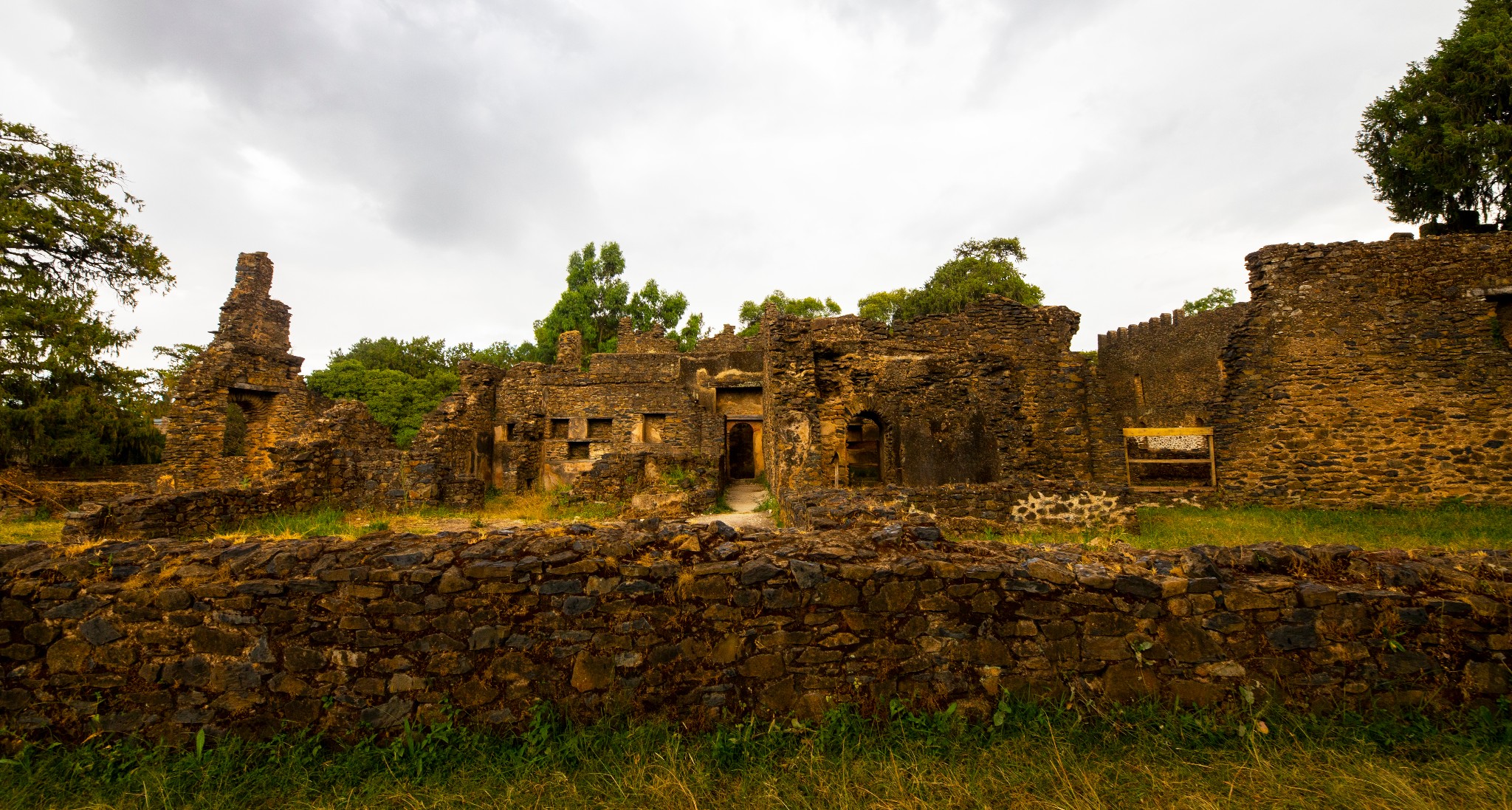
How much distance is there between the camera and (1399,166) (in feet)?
62.9

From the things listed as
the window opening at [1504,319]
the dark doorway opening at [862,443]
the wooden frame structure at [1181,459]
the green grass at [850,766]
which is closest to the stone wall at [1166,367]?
the wooden frame structure at [1181,459]

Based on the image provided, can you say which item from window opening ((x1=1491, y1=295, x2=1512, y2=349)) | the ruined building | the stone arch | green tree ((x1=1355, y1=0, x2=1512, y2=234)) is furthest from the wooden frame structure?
green tree ((x1=1355, y1=0, x2=1512, y2=234))

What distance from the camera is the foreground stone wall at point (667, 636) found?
11.4 feet

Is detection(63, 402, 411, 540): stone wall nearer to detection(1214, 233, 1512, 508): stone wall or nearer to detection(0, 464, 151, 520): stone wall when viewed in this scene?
detection(0, 464, 151, 520): stone wall

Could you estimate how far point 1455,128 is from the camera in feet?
57.1

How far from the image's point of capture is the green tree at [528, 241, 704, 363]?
136 feet

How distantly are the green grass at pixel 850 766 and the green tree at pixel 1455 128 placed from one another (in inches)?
974

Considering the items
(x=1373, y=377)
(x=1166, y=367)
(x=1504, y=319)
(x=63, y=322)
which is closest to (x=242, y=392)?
(x=63, y=322)

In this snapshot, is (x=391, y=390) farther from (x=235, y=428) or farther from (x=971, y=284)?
(x=971, y=284)

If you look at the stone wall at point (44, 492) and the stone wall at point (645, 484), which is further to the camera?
the stone wall at point (44, 492)

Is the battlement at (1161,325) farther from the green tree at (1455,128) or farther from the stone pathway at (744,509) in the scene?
the stone pathway at (744,509)

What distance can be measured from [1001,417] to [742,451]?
1481cm

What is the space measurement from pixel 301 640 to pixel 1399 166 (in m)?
31.2

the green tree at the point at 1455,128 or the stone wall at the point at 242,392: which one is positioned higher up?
the green tree at the point at 1455,128
